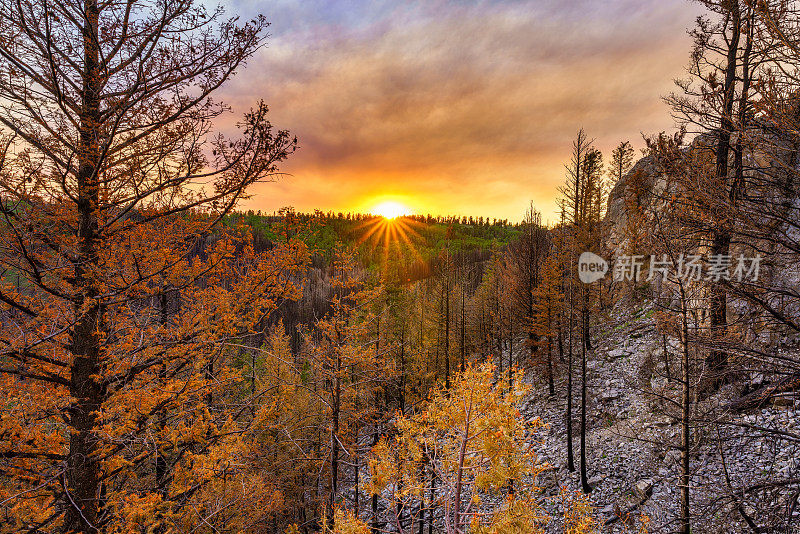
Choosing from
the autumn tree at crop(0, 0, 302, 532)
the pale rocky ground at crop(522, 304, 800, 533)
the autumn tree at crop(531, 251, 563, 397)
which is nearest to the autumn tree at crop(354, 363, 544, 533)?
the pale rocky ground at crop(522, 304, 800, 533)

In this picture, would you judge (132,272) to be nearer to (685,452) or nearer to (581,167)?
(685,452)

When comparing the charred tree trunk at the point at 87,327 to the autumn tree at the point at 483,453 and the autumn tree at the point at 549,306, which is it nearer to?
the autumn tree at the point at 483,453

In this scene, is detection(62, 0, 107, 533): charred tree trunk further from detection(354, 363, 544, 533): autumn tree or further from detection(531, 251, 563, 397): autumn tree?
detection(531, 251, 563, 397): autumn tree

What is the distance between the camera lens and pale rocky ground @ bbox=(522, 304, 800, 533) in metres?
8.86

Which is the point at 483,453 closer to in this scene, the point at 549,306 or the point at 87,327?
the point at 87,327

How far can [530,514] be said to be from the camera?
6188 millimetres

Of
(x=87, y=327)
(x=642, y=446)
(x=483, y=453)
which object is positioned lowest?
(x=642, y=446)

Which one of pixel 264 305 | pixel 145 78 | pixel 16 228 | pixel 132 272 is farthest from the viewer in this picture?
pixel 264 305

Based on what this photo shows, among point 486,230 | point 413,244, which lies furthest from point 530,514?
point 486,230

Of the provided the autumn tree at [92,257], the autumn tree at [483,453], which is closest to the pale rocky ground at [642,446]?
the autumn tree at [483,453]

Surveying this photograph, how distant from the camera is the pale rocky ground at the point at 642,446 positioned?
29.1 ft

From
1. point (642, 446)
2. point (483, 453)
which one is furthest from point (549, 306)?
point (483, 453)

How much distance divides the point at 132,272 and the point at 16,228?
3.49ft

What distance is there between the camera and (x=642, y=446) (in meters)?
13.1
